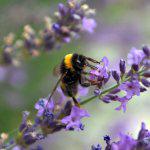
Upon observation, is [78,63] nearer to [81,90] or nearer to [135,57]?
[81,90]

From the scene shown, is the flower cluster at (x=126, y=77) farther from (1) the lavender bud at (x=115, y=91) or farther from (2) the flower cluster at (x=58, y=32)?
(2) the flower cluster at (x=58, y=32)

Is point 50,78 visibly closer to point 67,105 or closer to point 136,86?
point 67,105

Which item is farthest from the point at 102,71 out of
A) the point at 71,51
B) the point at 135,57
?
the point at 71,51

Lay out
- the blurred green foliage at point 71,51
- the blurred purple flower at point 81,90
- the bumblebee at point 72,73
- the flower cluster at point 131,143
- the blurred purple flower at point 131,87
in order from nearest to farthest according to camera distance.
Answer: the flower cluster at point 131,143 → the blurred purple flower at point 131,87 → the bumblebee at point 72,73 → the blurred purple flower at point 81,90 → the blurred green foliage at point 71,51

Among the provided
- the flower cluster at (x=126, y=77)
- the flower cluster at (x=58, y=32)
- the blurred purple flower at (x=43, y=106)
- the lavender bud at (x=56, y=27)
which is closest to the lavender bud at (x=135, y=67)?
the flower cluster at (x=126, y=77)

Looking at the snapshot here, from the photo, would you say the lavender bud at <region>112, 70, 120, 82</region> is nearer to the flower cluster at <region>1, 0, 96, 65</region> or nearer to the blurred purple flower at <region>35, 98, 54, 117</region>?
the blurred purple flower at <region>35, 98, 54, 117</region>

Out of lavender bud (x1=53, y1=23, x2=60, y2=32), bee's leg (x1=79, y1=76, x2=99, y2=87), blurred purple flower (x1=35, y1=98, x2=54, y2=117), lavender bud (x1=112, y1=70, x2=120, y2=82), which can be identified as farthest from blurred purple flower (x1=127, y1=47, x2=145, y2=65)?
lavender bud (x1=53, y1=23, x2=60, y2=32)
